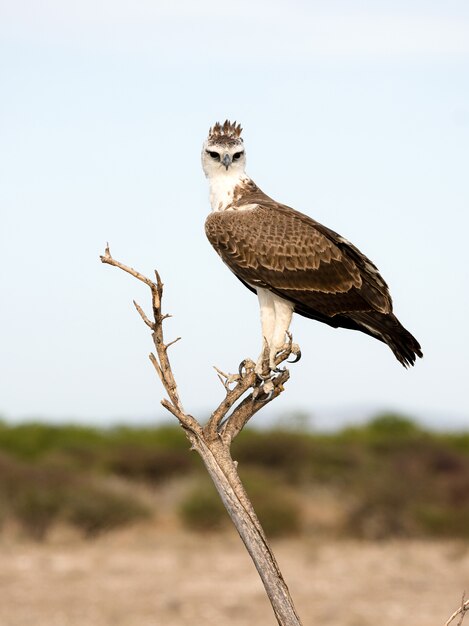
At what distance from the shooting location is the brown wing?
29.5ft

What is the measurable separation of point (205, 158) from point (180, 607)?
40.7ft

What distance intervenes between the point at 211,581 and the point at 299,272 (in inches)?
585

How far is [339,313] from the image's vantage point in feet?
29.3

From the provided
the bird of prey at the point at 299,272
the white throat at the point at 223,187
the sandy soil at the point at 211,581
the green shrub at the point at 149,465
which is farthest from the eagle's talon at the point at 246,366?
the green shrub at the point at 149,465

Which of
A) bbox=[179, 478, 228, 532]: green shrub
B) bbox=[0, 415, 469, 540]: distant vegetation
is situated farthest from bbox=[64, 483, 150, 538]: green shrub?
bbox=[179, 478, 228, 532]: green shrub

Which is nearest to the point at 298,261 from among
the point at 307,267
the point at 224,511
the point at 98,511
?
the point at 307,267

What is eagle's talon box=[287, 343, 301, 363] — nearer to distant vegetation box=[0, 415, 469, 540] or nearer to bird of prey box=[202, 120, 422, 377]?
bird of prey box=[202, 120, 422, 377]

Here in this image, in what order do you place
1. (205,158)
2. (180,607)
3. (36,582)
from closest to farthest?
1. (205,158)
2. (180,607)
3. (36,582)

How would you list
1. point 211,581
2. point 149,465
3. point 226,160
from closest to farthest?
point 226,160, point 211,581, point 149,465

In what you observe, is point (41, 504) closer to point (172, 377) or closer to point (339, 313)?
point (339, 313)

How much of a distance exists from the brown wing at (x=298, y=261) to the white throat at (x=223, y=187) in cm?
32

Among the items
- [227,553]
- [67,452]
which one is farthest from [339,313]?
[67,452]

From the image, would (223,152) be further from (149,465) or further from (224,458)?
(149,465)

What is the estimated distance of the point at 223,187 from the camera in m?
9.86
